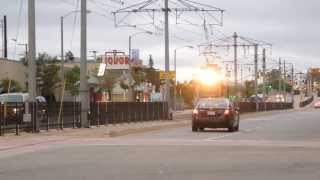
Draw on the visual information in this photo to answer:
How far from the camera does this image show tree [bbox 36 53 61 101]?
267ft

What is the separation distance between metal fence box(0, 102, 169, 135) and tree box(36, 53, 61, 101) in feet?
103

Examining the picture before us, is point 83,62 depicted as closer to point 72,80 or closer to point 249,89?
point 72,80

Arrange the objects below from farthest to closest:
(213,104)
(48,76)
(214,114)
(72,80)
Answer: (72,80), (48,76), (213,104), (214,114)

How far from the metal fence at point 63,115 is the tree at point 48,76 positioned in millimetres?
31384

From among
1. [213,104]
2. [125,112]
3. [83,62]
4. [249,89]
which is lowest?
[125,112]

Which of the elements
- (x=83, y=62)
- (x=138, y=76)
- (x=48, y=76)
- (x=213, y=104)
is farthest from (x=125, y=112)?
(x=138, y=76)

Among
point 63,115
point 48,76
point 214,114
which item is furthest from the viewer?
point 48,76

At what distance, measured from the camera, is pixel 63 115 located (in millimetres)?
36500

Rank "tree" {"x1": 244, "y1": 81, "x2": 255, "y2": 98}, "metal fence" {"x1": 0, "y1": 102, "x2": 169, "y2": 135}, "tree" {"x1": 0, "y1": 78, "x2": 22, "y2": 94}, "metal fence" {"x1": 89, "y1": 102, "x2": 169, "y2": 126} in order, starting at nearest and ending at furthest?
"metal fence" {"x1": 0, "y1": 102, "x2": 169, "y2": 135} < "metal fence" {"x1": 89, "y1": 102, "x2": 169, "y2": 126} < "tree" {"x1": 0, "y1": 78, "x2": 22, "y2": 94} < "tree" {"x1": 244, "y1": 81, "x2": 255, "y2": 98}

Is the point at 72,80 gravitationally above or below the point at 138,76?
below

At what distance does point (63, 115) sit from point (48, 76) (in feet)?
153

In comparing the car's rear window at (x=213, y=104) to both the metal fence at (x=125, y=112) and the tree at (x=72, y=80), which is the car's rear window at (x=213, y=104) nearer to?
the metal fence at (x=125, y=112)

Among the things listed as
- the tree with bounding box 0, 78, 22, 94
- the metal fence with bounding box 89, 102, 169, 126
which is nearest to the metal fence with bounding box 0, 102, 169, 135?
the metal fence with bounding box 89, 102, 169, 126

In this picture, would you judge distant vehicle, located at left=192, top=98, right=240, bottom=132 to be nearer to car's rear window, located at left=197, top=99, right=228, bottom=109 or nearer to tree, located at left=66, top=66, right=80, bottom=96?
car's rear window, located at left=197, top=99, right=228, bottom=109
